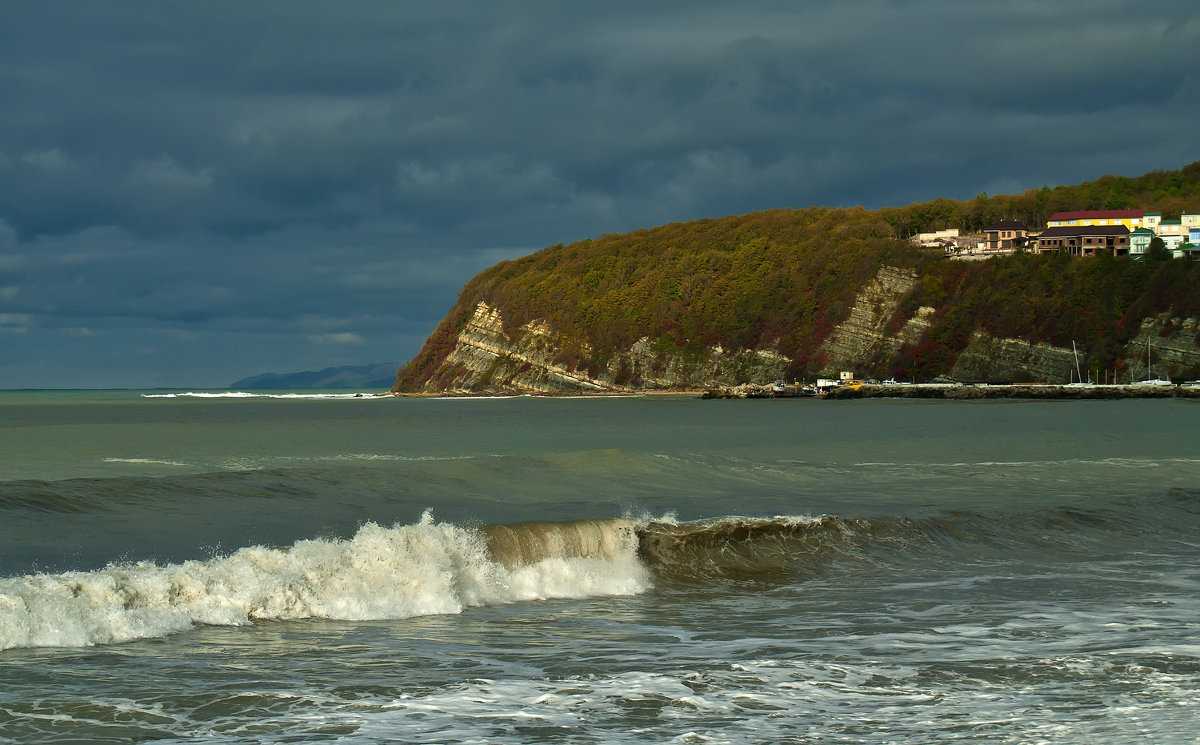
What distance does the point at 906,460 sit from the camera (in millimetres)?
35094

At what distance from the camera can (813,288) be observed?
506 ft

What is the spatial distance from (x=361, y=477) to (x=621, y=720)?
2066 centimetres

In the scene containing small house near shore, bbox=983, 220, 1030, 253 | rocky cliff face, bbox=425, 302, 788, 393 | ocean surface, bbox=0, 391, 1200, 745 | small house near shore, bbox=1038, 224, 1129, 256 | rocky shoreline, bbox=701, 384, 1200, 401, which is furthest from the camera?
small house near shore, bbox=983, 220, 1030, 253

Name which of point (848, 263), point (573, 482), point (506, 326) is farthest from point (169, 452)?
point (506, 326)

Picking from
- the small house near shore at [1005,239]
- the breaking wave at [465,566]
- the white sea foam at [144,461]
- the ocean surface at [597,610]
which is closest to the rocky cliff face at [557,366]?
the small house near shore at [1005,239]

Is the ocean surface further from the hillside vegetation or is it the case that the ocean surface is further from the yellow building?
the yellow building

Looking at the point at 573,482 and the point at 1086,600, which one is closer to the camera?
the point at 1086,600

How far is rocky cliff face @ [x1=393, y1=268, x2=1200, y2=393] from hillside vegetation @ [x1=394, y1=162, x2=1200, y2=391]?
126 cm

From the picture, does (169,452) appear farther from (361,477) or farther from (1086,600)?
(1086,600)

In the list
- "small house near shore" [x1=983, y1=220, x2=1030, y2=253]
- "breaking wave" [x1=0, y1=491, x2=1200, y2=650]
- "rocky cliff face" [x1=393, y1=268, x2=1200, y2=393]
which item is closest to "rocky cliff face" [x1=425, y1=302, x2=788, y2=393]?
"rocky cliff face" [x1=393, y1=268, x2=1200, y2=393]

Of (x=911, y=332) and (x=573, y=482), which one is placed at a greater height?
(x=911, y=332)

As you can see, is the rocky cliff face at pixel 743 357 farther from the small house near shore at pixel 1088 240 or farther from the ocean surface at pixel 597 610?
the ocean surface at pixel 597 610

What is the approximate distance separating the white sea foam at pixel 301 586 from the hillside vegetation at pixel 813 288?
124100 mm

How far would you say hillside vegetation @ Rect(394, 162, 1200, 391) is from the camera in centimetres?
12988
